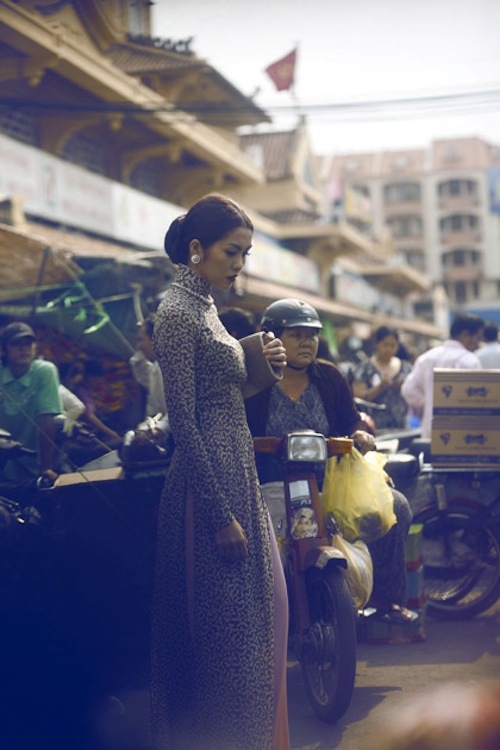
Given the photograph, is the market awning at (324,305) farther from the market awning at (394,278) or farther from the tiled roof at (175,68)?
the tiled roof at (175,68)

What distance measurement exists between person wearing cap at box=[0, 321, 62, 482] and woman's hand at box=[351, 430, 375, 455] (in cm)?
135

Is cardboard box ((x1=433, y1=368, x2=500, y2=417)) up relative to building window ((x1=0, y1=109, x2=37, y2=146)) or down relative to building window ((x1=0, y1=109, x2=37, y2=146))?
down

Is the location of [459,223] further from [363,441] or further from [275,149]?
[363,441]

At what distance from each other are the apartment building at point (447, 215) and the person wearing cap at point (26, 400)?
2988 inches

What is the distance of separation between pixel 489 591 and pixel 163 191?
18.0 m

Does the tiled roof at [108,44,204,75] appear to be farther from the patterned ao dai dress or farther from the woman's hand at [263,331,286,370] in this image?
the patterned ao dai dress

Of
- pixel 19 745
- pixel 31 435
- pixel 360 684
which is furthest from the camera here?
pixel 31 435

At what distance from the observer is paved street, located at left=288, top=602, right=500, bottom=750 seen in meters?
4.00

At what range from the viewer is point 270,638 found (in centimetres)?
322

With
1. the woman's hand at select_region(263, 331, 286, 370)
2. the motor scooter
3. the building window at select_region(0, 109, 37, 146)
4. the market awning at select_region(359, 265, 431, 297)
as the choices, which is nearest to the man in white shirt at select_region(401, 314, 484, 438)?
the motor scooter

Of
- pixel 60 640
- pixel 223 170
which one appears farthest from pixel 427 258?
pixel 60 640

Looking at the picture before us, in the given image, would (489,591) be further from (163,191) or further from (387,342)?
(163,191)

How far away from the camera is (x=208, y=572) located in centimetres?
316

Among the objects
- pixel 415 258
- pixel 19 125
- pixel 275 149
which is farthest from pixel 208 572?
pixel 415 258
